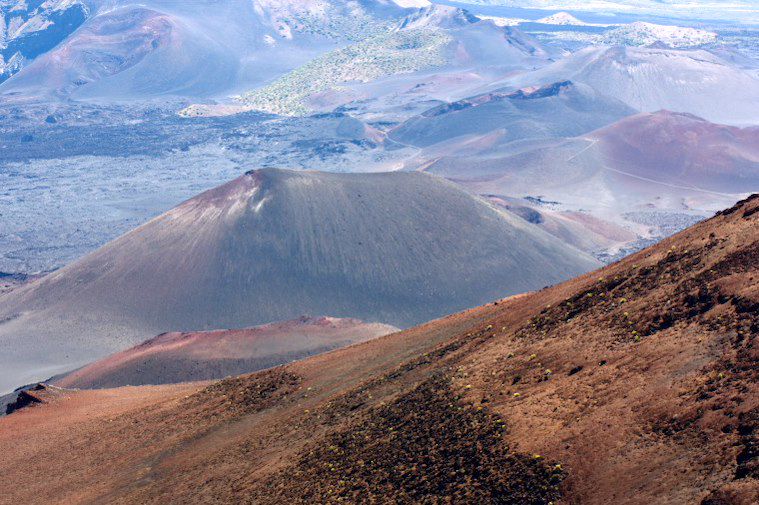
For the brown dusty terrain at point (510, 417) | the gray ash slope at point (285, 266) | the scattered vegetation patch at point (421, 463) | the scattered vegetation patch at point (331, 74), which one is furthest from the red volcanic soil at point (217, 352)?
the scattered vegetation patch at point (331, 74)

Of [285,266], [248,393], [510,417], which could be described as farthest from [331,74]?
[510,417]

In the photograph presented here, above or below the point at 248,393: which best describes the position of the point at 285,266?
below

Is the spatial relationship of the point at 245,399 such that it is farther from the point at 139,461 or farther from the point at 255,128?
the point at 255,128

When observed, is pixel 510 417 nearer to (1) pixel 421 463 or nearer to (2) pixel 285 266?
(1) pixel 421 463

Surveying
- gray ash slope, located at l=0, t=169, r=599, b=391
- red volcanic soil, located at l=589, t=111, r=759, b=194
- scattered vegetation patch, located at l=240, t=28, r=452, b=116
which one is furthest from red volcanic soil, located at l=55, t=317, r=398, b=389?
scattered vegetation patch, located at l=240, t=28, r=452, b=116

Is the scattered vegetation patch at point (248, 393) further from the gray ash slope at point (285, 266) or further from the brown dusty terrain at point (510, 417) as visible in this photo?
the gray ash slope at point (285, 266)
